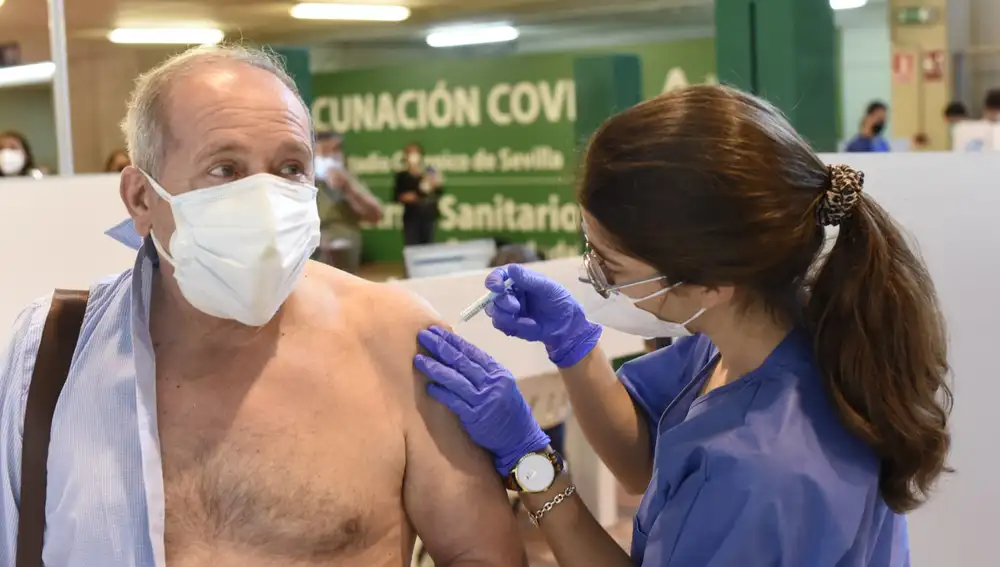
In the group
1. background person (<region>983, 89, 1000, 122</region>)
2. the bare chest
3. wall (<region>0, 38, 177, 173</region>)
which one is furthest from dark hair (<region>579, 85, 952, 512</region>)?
background person (<region>983, 89, 1000, 122</region>)

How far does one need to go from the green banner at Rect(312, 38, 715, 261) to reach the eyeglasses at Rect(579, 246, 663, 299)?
19.7 ft

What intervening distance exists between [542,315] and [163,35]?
685 centimetres

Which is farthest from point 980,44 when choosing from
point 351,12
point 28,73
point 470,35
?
point 28,73

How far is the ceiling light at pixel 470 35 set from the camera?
1038cm

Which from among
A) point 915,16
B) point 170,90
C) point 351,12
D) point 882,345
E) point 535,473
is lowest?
point 535,473

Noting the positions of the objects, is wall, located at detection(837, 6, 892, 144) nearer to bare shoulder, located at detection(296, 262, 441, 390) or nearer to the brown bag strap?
bare shoulder, located at detection(296, 262, 441, 390)

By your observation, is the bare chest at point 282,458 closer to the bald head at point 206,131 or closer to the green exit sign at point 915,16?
the bald head at point 206,131

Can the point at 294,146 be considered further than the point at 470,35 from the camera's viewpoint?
No

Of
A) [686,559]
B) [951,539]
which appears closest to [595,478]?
[951,539]

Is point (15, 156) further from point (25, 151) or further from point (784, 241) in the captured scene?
point (784, 241)

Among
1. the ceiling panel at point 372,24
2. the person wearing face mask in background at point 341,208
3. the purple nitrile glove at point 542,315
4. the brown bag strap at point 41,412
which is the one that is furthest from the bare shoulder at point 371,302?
the ceiling panel at point 372,24

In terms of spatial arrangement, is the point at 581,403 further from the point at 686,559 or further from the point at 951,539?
the point at 951,539

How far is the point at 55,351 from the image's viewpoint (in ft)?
4.81

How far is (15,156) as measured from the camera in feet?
13.6
